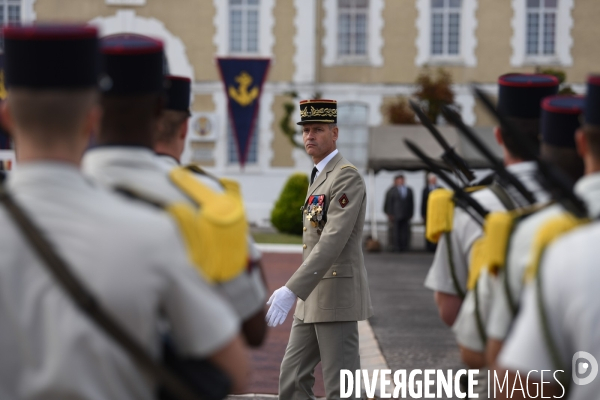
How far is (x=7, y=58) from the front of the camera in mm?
2191

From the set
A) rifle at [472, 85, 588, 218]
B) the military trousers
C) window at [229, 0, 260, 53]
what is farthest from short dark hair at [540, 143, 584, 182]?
window at [229, 0, 260, 53]

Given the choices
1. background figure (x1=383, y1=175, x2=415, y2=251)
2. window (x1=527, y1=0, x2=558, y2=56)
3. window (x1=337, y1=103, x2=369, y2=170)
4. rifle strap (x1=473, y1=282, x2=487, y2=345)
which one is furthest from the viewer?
window (x1=527, y1=0, x2=558, y2=56)

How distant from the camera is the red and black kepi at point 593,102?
228 centimetres

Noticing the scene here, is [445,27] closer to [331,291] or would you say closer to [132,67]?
[331,291]

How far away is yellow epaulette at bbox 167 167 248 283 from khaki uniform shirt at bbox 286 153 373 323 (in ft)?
8.95

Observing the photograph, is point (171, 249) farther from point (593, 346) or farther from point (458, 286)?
point (458, 286)

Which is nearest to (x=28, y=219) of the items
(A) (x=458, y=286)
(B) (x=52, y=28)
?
(B) (x=52, y=28)

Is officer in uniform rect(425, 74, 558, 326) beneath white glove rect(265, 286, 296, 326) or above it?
above

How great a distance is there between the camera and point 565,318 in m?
1.94

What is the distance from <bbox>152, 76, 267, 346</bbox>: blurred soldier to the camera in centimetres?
248

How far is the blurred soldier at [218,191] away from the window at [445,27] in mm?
27841

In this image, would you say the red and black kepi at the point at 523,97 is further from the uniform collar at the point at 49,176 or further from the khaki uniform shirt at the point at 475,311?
the uniform collar at the point at 49,176

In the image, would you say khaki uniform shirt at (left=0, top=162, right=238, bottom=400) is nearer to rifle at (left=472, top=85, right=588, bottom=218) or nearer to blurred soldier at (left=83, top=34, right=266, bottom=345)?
blurred soldier at (left=83, top=34, right=266, bottom=345)

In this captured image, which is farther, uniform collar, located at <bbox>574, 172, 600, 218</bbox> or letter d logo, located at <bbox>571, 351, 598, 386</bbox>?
uniform collar, located at <bbox>574, 172, 600, 218</bbox>
